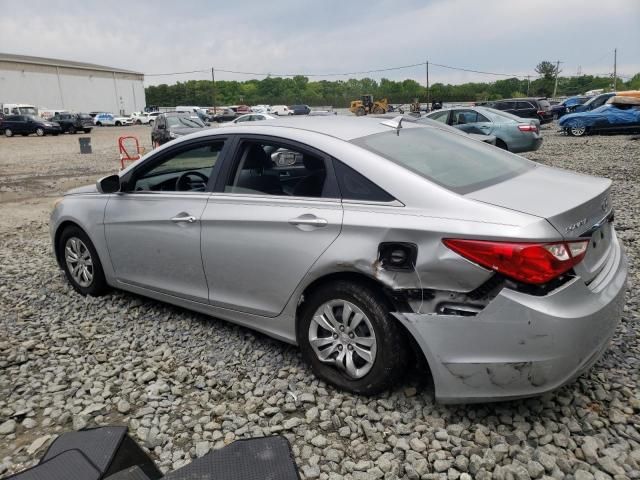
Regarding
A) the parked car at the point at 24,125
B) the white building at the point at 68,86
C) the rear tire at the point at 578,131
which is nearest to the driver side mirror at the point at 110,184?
the rear tire at the point at 578,131

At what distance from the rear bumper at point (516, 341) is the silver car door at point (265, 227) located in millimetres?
738

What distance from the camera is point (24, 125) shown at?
3594 cm

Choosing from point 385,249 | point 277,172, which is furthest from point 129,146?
point 385,249

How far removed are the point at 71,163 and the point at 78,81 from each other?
63318mm

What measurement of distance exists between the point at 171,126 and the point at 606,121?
55.4 feet

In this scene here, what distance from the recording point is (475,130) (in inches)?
574

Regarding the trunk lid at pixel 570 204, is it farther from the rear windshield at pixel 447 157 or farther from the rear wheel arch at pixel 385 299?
the rear wheel arch at pixel 385 299

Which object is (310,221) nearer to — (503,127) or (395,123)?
(395,123)

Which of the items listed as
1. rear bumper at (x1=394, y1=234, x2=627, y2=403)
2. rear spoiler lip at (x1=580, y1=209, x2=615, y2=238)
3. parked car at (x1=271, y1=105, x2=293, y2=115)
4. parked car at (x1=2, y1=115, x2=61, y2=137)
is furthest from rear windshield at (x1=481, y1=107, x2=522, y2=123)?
parked car at (x1=271, y1=105, x2=293, y2=115)

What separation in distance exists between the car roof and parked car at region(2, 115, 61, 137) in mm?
38418

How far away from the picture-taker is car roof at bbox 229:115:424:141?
10.7ft

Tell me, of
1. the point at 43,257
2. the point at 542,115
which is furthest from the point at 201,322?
the point at 542,115

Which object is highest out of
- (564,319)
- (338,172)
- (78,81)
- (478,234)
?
(78,81)

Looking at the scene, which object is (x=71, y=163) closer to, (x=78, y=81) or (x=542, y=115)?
(x=542, y=115)
